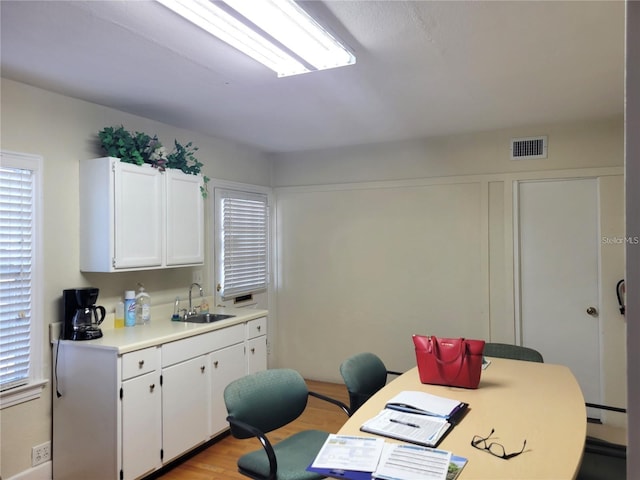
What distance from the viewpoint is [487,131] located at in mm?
4102

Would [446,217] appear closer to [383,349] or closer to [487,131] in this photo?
[487,131]

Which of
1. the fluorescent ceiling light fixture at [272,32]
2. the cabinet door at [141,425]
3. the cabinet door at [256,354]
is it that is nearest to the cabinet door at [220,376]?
the cabinet door at [256,354]

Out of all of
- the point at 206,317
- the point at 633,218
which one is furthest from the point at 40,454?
the point at 633,218

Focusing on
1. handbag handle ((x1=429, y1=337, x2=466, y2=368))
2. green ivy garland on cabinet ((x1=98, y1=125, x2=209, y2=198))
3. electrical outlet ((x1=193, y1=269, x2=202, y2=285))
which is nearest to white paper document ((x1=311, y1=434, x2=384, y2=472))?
handbag handle ((x1=429, y1=337, x2=466, y2=368))

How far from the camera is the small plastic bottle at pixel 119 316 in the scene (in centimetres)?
320

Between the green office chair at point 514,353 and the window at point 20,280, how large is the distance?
289 centimetres

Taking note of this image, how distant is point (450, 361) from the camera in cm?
224

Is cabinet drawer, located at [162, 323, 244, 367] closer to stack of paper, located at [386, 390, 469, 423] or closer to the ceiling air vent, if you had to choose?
stack of paper, located at [386, 390, 469, 423]

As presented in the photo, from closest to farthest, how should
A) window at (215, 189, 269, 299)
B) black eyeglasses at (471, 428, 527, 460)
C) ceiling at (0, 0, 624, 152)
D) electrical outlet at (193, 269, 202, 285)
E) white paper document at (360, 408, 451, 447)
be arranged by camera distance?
black eyeglasses at (471, 428, 527, 460) < white paper document at (360, 408, 451, 447) < ceiling at (0, 0, 624, 152) < electrical outlet at (193, 269, 202, 285) < window at (215, 189, 269, 299)

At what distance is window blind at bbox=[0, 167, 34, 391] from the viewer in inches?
102

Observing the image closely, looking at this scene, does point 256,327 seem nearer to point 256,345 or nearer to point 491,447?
point 256,345

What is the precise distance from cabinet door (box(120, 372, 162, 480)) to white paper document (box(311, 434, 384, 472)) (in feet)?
5.05

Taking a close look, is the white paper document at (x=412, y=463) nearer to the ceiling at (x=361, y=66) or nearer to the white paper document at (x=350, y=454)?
the white paper document at (x=350, y=454)

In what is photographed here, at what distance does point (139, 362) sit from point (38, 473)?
95 centimetres
